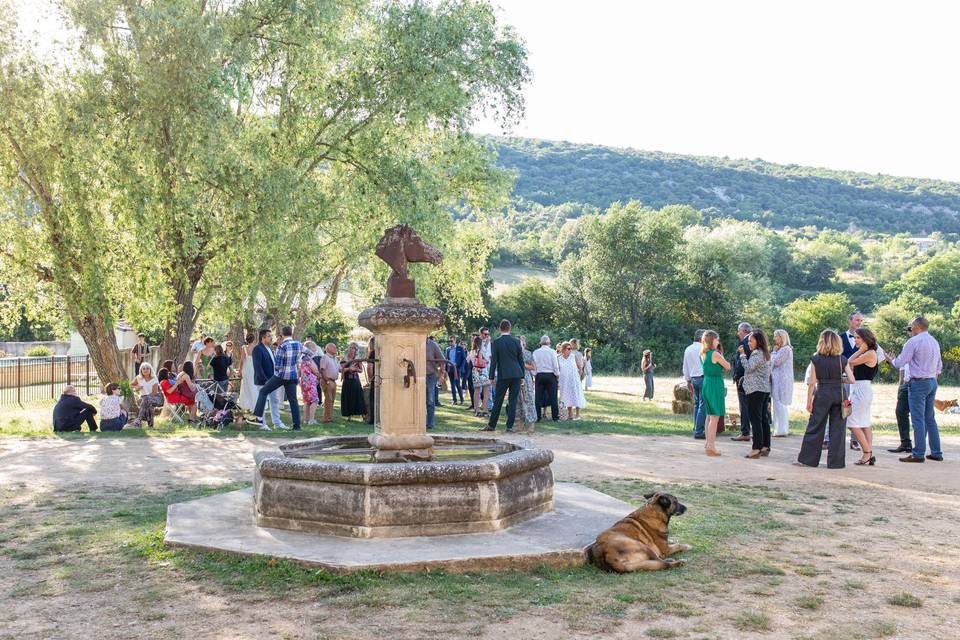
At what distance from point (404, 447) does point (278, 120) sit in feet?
41.6

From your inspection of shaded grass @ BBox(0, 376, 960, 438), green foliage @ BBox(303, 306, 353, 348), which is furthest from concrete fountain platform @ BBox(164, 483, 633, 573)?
green foliage @ BBox(303, 306, 353, 348)

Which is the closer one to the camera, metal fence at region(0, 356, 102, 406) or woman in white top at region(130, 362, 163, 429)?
woman in white top at region(130, 362, 163, 429)

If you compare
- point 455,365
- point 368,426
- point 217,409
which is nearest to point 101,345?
point 217,409

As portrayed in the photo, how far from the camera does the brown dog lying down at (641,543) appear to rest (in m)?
6.09

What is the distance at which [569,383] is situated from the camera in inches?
694

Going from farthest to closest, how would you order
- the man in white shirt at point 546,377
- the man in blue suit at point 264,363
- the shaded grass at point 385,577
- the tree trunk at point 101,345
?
1. the tree trunk at point 101,345
2. the man in white shirt at point 546,377
3. the man in blue suit at point 264,363
4. the shaded grass at point 385,577

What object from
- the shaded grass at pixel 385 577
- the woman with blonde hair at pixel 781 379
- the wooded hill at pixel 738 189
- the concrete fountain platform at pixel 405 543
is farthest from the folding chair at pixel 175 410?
the wooded hill at pixel 738 189

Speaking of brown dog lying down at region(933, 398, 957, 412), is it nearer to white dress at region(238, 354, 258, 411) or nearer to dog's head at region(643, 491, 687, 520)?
white dress at region(238, 354, 258, 411)

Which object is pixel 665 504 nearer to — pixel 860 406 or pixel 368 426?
pixel 860 406

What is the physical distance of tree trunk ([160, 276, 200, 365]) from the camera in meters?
17.5

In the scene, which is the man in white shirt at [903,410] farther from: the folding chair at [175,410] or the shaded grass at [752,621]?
the folding chair at [175,410]

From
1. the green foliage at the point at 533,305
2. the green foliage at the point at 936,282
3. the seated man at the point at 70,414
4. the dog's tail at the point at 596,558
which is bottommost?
the dog's tail at the point at 596,558

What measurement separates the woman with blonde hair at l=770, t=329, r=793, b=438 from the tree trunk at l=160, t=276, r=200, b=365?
1121 cm

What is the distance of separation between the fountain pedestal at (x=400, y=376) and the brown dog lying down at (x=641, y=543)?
87.5 inches
